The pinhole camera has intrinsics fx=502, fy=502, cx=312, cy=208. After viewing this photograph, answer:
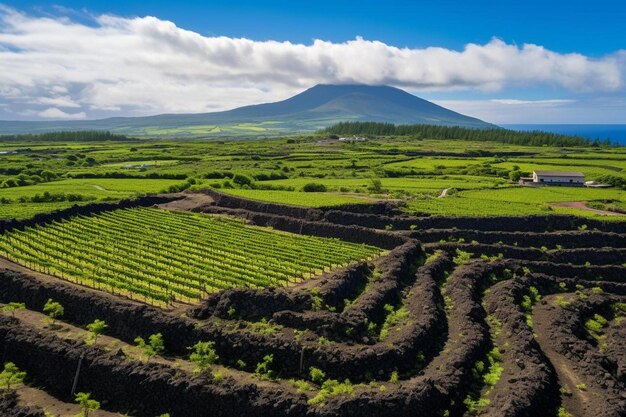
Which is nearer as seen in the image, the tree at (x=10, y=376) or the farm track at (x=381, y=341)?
the farm track at (x=381, y=341)

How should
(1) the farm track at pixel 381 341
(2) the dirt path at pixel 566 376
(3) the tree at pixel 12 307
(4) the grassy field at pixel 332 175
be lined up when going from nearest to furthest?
1. (1) the farm track at pixel 381 341
2. (2) the dirt path at pixel 566 376
3. (3) the tree at pixel 12 307
4. (4) the grassy field at pixel 332 175

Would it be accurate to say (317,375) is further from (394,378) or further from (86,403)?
(86,403)

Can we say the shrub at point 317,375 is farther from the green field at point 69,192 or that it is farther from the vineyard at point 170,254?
Result: the green field at point 69,192

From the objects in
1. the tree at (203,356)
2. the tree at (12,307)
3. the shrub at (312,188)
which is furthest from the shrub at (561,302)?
the shrub at (312,188)

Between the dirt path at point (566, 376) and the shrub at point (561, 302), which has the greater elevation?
the shrub at point (561, 302)

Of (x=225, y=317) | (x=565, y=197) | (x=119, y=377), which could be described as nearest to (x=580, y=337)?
(x=225, y=317)

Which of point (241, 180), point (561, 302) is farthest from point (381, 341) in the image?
point (241, 180)

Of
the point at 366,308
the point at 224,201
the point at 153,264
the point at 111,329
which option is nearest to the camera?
the point at 111,329

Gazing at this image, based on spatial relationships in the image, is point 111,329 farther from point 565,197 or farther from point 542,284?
point 565,197
